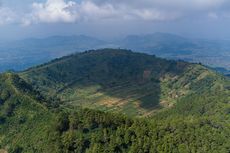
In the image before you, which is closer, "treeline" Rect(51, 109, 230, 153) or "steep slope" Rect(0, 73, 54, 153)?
"treeline" Rect(51, 109, 230, 153)

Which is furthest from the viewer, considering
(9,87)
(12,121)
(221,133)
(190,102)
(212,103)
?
(190,102)

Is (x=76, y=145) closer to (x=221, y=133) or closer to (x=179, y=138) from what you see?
(x=179, y=138)

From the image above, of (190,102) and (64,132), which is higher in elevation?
(64,132)

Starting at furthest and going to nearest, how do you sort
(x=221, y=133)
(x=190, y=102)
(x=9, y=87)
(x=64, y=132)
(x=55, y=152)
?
(x=190, y=102) < (x=9, y=87) < (x=221, y=133) < (x=64, y=132) < (x=55, y=152)

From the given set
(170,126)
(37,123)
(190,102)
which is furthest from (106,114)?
(190,102)

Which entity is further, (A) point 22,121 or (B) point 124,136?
(A) point 22,121

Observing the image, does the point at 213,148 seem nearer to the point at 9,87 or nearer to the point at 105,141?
the point at 105,141

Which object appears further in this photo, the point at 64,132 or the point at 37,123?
the point at 37,123

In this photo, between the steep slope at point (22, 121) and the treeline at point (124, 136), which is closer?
the treeline at point (124, 136)

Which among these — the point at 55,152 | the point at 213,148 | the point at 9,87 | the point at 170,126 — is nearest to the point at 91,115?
the point at 55,152

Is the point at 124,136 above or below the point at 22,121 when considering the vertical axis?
above
